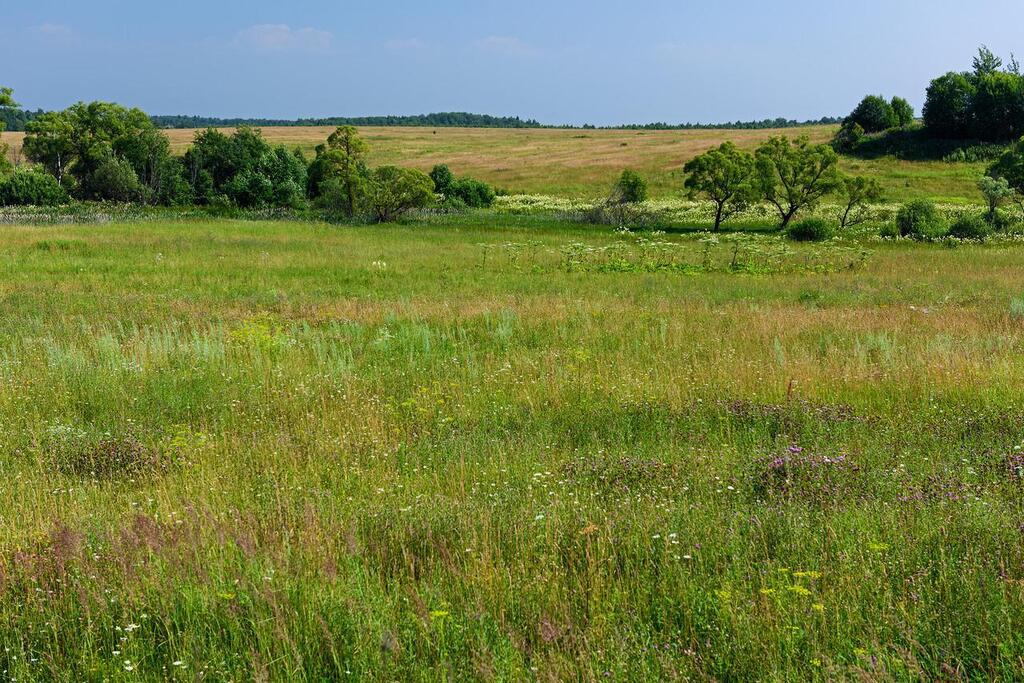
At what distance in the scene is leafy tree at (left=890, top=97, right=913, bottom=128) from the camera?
3095 inches

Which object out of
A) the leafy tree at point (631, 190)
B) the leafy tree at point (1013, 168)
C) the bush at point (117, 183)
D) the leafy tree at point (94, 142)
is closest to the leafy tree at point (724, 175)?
the leafy tree at point (631, 190)

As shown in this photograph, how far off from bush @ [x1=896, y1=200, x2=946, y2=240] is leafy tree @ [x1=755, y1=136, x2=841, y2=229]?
13.4 feet

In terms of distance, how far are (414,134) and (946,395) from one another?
146 meters

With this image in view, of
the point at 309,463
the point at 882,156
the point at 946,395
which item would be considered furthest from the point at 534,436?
the point at 882,156

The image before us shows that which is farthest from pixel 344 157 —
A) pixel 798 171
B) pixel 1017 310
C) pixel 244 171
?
pixel 1017 310

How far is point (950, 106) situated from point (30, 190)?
247ft

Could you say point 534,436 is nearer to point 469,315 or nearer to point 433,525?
point 433,525

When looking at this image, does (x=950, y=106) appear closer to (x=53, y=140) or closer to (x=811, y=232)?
(x=811, y=232)

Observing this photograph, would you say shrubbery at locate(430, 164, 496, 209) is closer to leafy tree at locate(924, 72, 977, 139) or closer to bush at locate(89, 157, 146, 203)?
bush at locate(89, 157, 146, 203)

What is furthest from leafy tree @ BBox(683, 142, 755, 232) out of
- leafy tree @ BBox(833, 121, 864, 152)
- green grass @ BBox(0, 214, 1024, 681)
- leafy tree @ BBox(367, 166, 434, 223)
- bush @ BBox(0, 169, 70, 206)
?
bush @ BBox(0, 169, 70, 206)

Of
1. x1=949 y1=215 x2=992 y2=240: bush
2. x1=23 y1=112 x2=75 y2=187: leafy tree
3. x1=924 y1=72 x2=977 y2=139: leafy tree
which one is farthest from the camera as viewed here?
x1=23 y1=112 x2=75 y2=187: leafy tree

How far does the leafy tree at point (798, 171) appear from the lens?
43031 mm

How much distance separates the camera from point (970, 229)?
1433 inches

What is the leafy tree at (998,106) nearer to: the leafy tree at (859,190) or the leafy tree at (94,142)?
the leafy tree at (859,190)
